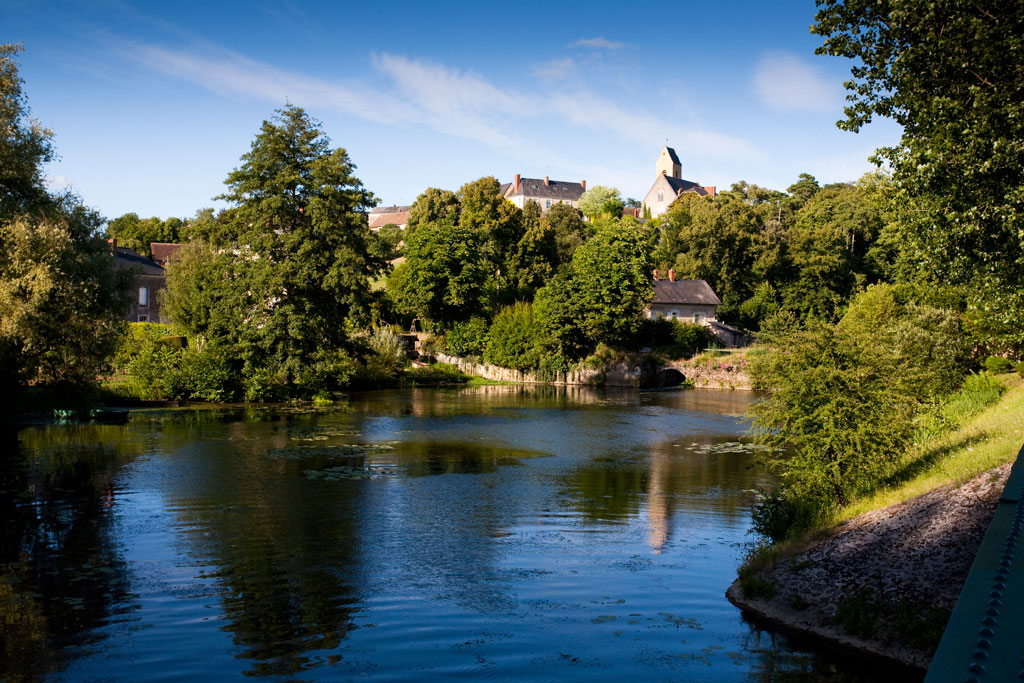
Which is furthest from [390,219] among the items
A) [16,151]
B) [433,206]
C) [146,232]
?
[16,151]

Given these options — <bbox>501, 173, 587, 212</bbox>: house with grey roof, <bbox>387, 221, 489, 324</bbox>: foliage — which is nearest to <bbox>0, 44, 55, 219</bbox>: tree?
<bbox>387, 221, 489, 324</bbox>: foliage

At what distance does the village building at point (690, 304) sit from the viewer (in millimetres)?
75319

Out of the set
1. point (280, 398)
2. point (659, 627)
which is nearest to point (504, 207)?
point (280, 398)

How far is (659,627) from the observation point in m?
12.3

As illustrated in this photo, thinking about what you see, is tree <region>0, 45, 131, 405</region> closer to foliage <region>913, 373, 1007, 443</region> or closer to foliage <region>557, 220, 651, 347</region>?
foliage <region>913, 373, 1007, 443</region>

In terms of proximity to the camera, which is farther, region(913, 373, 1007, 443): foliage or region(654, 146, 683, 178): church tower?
region(654, 146, 683, 178): church tower

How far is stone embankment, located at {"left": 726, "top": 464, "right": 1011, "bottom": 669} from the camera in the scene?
11039mm

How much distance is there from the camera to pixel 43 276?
86.5ft

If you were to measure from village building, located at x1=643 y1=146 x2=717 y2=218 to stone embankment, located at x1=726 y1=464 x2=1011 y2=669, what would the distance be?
125m

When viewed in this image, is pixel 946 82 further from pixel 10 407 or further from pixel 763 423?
pixel 10 407

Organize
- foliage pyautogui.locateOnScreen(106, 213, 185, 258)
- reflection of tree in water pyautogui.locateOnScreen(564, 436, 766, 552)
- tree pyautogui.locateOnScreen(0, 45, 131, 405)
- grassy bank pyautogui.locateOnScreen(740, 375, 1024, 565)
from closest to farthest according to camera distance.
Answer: grassy bank pyautogui.locateOnScreen(740, 375, 1024, 565) → reflection of tree in water pyautogui.locateOnScreen(564, 436, 766, 552) → tree pyautogui.locateOnScreen(0, 45, 131, 405) → foliage pyautogui.locateOnScreen(106, 213, 185, 258)

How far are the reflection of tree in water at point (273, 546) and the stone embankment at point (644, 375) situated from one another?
3620 cm

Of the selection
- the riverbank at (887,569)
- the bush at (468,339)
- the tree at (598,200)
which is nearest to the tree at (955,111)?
the riverbank at (887,569)

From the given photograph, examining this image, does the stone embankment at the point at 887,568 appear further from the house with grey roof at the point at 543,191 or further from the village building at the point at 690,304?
the house with grey roof at the point at 543,191
